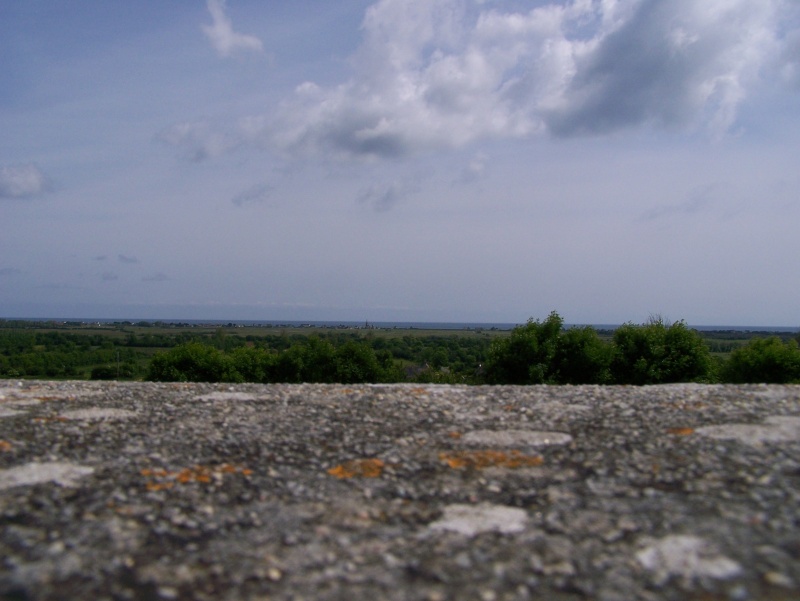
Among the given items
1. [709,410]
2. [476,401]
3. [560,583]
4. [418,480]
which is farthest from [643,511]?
[476,401]

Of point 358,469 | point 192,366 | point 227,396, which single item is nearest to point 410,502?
point 358,469

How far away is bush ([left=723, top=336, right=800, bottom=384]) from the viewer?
25.7 meters

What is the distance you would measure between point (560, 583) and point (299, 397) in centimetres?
781

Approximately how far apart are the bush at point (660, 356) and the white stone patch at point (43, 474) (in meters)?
27.2

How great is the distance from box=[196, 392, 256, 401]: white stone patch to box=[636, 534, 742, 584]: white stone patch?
8.18m

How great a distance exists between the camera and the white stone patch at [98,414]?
982 cm

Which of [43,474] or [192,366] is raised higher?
[43,474]

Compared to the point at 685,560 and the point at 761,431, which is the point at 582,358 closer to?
the point at 761,431

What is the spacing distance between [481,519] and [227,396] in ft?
24.2

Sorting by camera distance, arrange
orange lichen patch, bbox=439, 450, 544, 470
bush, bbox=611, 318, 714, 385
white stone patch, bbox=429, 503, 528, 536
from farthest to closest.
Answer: bush, bbox=611, 318, 714, 385, orange lichen patch, bbox=439, 450, 544, 470, white stone patch, bbox=429, 503, 528, 536

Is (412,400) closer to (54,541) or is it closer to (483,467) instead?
(483,467)

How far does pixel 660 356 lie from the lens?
3002 centimetres

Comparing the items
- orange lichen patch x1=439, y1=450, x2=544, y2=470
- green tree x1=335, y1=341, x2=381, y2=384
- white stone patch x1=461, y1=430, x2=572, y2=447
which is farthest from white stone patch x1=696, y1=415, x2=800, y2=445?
green tree x1=335, y1=341, x2=381, y2=384

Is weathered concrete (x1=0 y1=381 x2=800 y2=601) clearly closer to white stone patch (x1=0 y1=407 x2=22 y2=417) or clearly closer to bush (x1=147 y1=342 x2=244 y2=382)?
white stone patch (x1=0 y1=407 x2=22 y2=417)
